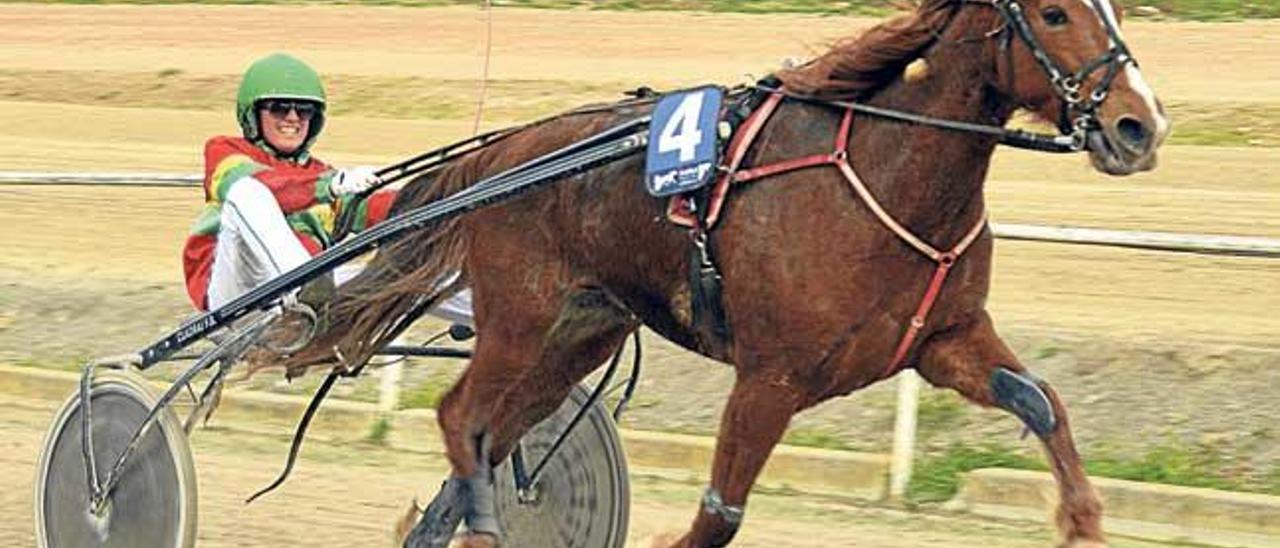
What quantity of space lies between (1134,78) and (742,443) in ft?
3.62

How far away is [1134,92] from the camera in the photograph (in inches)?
192

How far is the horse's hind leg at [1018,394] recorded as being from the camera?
17.1 ft

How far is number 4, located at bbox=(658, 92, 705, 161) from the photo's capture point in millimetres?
5430

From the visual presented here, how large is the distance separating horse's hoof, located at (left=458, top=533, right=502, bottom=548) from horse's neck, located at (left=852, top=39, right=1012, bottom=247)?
1422mm

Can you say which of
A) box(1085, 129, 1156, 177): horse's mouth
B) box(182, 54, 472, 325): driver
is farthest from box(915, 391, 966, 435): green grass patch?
box(1085, 129, 1156, 177): horse's mouth

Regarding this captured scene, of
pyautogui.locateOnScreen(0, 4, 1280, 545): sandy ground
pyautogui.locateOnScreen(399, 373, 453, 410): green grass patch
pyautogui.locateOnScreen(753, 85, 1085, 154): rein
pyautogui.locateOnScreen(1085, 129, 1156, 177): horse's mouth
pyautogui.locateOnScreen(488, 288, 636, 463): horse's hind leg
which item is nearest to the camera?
pyautogui.locateOnScreen(1085, 129, 1156, 177): horse's mouth

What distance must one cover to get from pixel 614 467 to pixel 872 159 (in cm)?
148

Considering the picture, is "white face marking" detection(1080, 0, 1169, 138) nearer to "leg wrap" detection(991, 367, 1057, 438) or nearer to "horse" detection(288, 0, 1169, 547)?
"horse" detection(288, 0, 1169, 547)

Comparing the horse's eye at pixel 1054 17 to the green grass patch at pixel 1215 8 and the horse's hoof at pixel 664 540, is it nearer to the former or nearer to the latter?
the horse's hoof at pixel 664 540

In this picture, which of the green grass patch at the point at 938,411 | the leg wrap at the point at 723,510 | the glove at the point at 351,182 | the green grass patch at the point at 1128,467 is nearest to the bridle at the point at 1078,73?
the leg wrap at the point at 723,510

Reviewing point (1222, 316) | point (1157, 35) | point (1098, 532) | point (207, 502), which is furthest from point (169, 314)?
point (1157, 35)

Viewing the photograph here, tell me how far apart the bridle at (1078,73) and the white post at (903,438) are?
9.31 ft

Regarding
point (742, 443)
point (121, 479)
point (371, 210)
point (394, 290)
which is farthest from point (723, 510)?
point (121, 479)

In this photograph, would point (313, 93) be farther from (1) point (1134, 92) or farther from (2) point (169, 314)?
(2) point (169, 314)
